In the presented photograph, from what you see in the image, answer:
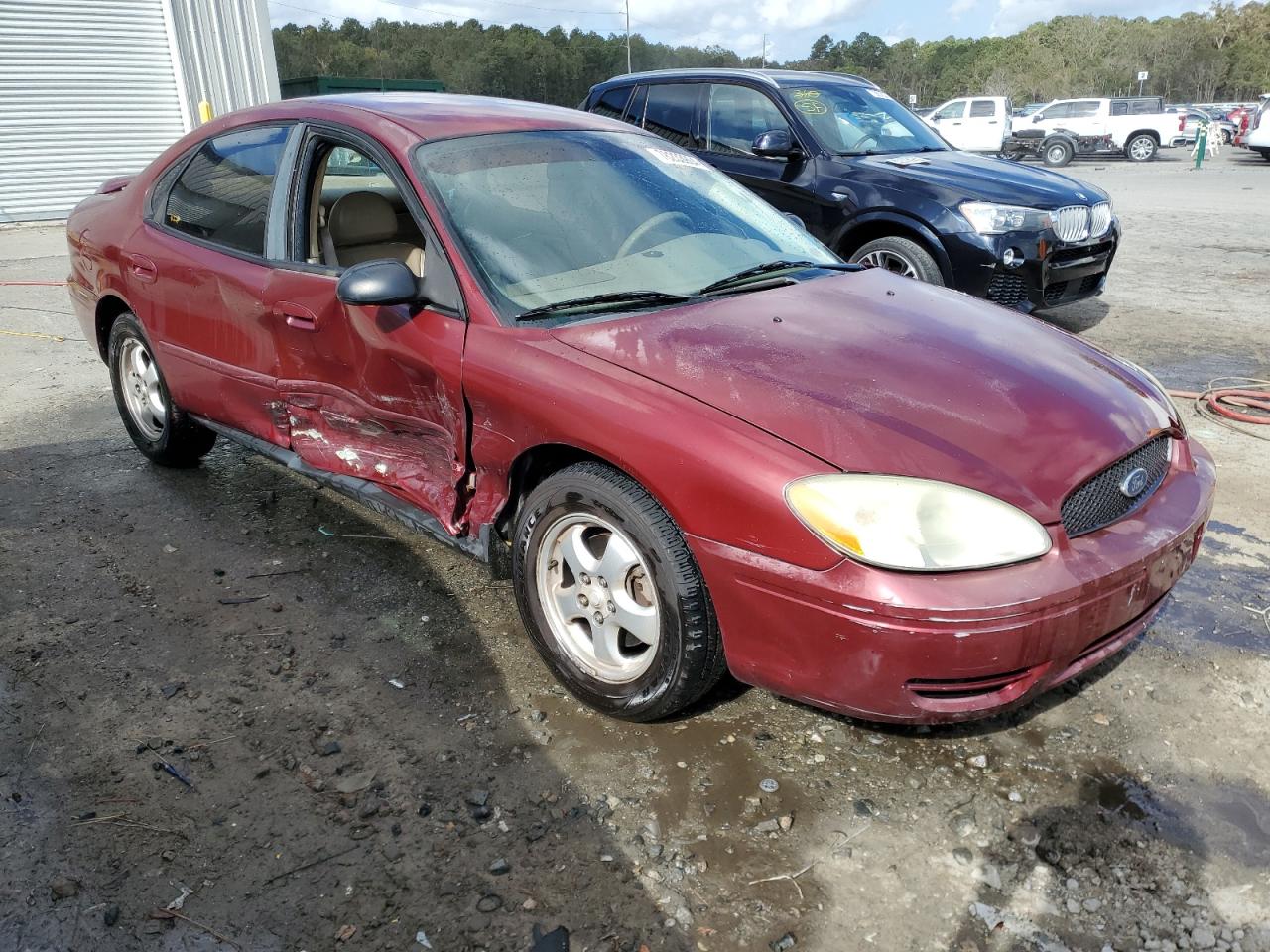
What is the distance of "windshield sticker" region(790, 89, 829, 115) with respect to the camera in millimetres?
7266

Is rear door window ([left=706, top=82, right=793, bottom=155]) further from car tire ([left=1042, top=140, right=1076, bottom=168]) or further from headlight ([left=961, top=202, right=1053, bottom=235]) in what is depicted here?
car tire ([left=1042, top=140, right=1076, bottom=168])

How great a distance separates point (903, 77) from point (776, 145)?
91.6 meters

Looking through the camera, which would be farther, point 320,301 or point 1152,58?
point 1152,58

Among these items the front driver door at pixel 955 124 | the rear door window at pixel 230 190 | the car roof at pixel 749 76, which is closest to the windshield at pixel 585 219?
the rear door window at pixel 230 190

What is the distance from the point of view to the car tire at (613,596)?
8.13 feet

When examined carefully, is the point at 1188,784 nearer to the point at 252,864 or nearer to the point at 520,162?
the point at 252,864

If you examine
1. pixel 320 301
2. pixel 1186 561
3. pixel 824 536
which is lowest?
pixel 1186 561

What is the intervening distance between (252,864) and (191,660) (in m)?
1.04

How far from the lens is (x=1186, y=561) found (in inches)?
104

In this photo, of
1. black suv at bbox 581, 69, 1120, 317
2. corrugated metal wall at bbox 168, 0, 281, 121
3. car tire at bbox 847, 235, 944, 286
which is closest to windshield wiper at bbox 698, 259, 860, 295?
car tire at bbox 847, 235, 944, 286

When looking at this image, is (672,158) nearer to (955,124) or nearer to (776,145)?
(776,145)

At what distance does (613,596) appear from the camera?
105 inches

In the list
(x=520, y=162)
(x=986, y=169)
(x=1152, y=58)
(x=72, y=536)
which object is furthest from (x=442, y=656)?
(x=1152, y=58)

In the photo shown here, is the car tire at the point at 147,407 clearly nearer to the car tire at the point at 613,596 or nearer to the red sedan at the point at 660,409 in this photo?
the red sedan at the point at 660,409
